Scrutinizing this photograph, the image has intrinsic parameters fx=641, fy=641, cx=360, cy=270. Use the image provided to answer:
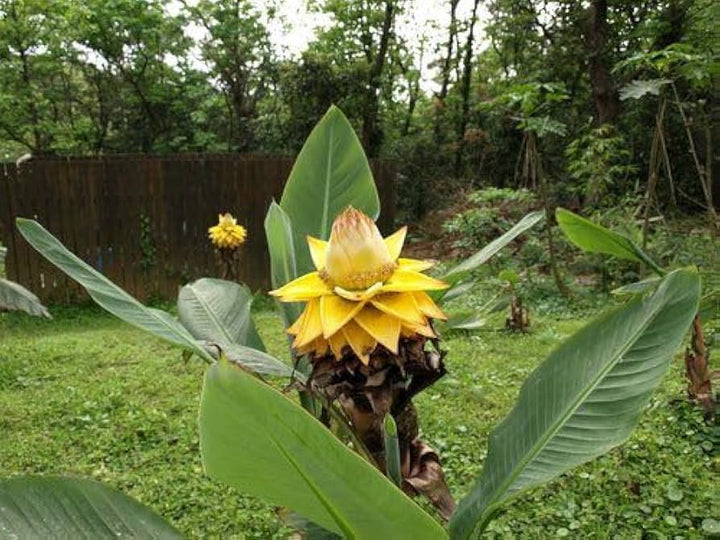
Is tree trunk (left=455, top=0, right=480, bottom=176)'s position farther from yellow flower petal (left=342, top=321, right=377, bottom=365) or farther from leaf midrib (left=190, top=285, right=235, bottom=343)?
yellow flower petal (left=342, top=321, right=377, bottom=365)

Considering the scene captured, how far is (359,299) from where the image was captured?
89 cm

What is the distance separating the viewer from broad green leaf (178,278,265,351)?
1474 millimetres

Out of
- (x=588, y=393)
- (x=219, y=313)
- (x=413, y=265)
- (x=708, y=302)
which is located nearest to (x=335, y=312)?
(x=413, y=265)

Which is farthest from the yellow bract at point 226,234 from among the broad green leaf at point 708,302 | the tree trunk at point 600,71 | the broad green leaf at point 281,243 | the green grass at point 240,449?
the tree trunk at point 600,71

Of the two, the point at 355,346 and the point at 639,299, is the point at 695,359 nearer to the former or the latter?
the point at 639,299

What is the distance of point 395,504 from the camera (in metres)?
0.79

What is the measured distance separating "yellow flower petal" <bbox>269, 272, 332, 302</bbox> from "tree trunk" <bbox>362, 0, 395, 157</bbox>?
39.5 ft

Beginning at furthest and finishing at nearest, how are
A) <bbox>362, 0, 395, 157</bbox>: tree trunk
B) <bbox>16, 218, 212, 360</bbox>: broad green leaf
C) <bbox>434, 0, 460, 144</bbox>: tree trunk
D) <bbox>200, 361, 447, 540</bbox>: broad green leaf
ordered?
<bbox>434, 0, 460, 144</bbox>: tree trunk, <bbox>362, 0, 395, 157</bbox>: tree trunk, <bbox>16, 218, 212, 360</bbox>: broad green leaf, <bbox>200, 361, 447, 540</bbox>: broad green leaf

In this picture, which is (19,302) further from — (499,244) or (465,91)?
(465,91)

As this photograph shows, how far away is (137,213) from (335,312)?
269 inches

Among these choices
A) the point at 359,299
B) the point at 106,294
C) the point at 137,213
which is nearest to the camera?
the point at 359,299

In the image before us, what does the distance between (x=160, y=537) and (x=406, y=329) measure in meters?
0.51

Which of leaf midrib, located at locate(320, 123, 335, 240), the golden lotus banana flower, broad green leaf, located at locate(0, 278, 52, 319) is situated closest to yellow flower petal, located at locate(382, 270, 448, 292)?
the golden lotus banana flower

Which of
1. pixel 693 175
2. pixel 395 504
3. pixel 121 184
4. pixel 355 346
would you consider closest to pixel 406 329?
pixel 355 346
